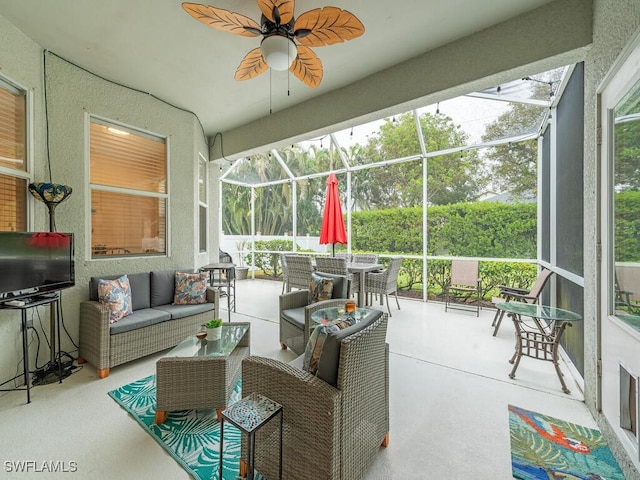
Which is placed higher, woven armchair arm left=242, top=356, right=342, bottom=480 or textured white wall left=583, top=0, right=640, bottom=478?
textured white wall left=583, top=0, right=640, bottom=478

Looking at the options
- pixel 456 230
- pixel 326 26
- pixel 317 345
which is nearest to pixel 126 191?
pixel 326 26

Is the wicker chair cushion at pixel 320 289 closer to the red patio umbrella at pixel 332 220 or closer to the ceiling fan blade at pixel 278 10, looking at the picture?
the red patio umbrella at pixel 332 220

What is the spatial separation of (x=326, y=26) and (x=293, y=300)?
2803 millimetres

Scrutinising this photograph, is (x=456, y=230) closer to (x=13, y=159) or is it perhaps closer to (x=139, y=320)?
(x=139, y=320)

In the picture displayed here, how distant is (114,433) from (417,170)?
6360 millimetres

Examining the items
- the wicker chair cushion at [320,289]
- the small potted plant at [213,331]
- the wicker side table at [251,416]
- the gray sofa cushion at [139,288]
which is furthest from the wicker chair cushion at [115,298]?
the wicker side table at [251,416]

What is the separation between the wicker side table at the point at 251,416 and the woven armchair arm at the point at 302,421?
64 millimetres

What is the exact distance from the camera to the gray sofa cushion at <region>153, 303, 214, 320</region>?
327 centimetres

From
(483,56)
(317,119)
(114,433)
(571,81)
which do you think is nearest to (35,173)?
(114,433)

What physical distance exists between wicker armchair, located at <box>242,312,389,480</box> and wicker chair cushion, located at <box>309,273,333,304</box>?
70.2 inches

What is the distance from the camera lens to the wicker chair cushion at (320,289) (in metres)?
3.46

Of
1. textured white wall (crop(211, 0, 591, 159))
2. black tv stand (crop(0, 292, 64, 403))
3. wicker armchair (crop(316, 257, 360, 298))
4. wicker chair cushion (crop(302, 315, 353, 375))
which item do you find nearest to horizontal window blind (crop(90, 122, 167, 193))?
black tv stand (crop(0, 292, 64, 403))

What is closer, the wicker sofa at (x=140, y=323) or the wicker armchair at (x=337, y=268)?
the wicker sofa at (x=140, y=323)

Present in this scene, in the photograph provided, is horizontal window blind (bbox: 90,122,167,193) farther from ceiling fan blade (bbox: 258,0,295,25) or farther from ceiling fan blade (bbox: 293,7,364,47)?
ceiling fan blade (bbox: 293,7,364,47)
